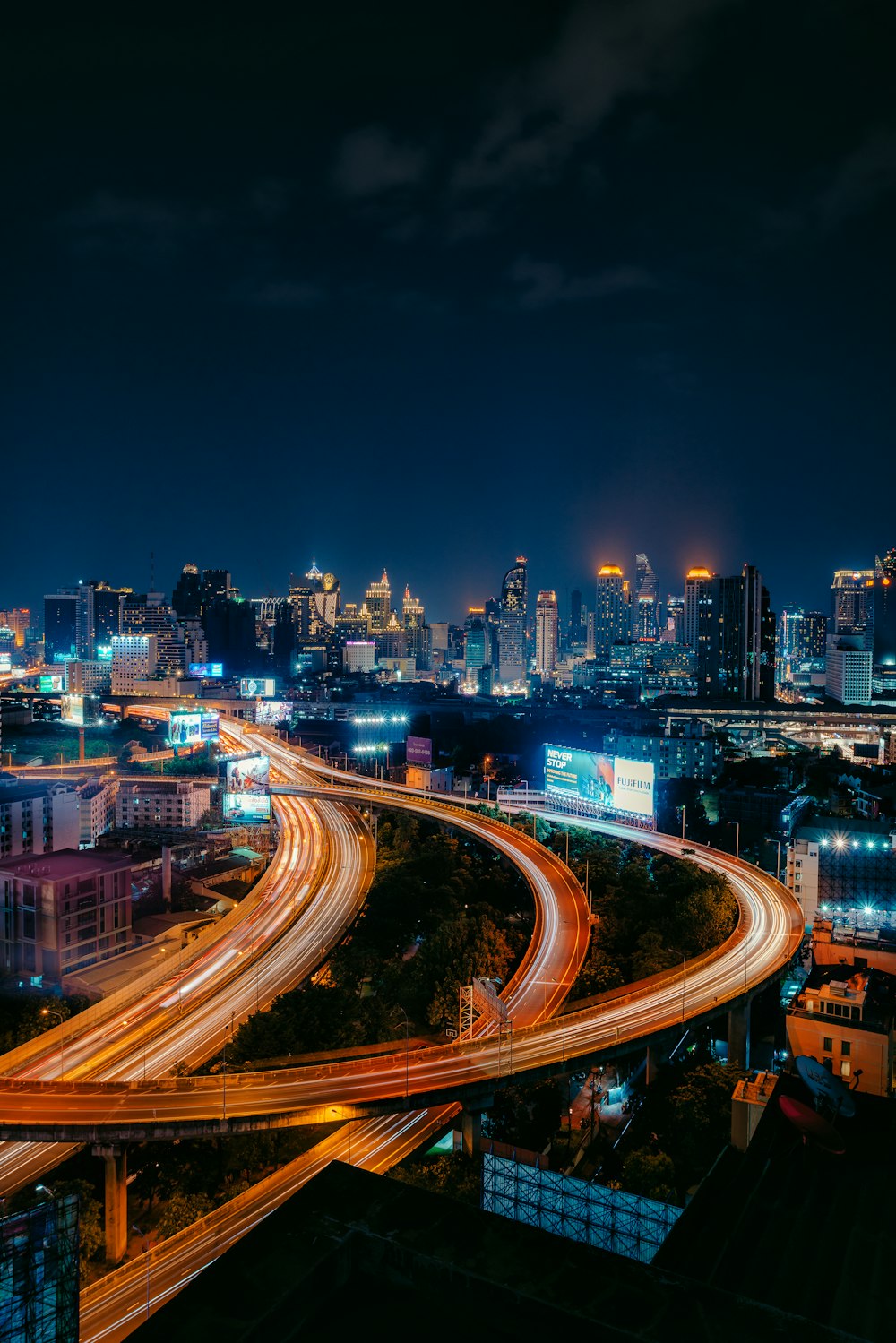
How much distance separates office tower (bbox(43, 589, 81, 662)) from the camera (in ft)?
264

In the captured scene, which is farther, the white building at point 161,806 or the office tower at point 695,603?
the office tower at point 695,603

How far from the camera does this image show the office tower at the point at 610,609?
375 ft

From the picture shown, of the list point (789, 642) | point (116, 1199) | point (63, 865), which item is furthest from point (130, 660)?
point (789, 642)

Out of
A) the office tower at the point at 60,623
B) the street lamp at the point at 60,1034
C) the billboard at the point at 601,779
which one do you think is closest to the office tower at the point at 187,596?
the office tower at the point at 60,623

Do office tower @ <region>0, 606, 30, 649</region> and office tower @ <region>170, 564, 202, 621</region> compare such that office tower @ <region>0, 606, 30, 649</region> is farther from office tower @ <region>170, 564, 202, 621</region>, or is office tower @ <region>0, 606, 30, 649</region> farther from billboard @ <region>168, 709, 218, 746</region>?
billboard @ <region>168, 709, 218, 746</region>

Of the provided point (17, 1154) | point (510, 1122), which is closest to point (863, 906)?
point (510, 1122)

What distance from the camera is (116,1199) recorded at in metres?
9.01

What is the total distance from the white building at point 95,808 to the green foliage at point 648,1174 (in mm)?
20019

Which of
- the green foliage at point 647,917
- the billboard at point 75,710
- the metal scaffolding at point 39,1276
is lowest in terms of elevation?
the green foliage at point 647,917

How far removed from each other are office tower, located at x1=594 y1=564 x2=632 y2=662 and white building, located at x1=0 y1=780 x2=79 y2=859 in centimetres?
9306

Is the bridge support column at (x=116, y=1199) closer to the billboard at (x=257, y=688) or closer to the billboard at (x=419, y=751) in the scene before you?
the billboard at (x=419, y=751)

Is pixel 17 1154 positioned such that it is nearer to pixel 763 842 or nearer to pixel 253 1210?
pixel 253 1210

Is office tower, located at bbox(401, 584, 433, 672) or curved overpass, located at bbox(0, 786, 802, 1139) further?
office tower, located at bbox(401, 584, 433, 672)

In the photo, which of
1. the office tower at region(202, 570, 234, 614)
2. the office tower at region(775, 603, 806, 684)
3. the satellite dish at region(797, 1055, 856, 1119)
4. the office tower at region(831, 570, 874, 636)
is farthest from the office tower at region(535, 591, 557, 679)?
the satellite dish at region(797, 1055, 856, 1119)
